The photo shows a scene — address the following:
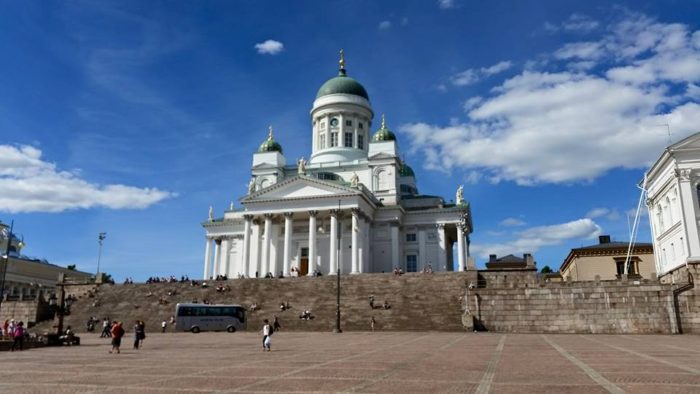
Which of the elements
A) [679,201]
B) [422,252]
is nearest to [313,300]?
[422,252]

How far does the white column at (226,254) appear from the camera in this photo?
6919cm

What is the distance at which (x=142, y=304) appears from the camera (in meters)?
46.2

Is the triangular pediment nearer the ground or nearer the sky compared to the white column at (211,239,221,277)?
nearer the sky

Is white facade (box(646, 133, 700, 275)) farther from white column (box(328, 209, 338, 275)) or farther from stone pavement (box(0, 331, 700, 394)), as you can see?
white column (box(328, 209, 338, 275))

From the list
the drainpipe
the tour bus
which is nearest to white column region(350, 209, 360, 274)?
the tour bus

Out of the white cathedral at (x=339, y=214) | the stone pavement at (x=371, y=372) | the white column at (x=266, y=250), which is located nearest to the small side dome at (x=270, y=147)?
the white cathedral at (x=339, y=214)

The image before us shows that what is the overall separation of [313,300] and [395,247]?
20.4m

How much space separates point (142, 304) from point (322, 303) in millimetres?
15745

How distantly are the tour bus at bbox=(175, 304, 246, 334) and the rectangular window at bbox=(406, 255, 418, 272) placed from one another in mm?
27632

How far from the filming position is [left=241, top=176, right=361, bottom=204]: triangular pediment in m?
57.9

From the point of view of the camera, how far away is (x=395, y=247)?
202 feet

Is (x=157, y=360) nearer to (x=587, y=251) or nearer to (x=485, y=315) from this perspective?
(x=485, y=315)

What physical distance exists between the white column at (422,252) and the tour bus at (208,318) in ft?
91.4

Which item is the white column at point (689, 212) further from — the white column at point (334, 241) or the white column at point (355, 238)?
the white column at point (334, 241)
